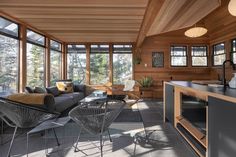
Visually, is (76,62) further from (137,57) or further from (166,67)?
(166,67)

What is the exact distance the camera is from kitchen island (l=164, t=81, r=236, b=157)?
1.64 meters

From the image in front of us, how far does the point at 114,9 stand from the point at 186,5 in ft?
5.18

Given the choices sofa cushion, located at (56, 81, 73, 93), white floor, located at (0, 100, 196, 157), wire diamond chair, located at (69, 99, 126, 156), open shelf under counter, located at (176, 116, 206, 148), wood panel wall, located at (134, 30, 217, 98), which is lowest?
white floor, located at (0, 100, 196, 157)

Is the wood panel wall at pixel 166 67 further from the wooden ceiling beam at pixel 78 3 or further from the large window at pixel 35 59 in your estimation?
the wooden ceiling beam at pixel 78 3

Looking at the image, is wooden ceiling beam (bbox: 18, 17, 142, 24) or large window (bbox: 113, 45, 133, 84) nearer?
wooden ceiling beam (bbox: 18, 17, 142, 24)

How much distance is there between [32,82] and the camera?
6387 mm

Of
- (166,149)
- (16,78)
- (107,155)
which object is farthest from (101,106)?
(16,78)

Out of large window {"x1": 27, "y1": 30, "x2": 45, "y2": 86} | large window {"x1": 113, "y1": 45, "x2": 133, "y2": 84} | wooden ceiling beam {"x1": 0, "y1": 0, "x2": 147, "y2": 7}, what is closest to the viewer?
wooden ceiling beam {"x1": 0, "y1": 0, "x2": 147, "y2": 7}

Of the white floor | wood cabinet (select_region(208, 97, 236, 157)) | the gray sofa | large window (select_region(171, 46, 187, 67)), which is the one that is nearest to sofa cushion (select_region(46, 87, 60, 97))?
the gray sofa

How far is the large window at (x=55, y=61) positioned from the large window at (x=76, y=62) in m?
0.58

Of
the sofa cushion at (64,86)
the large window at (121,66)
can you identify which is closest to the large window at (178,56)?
the large window at (121,66)

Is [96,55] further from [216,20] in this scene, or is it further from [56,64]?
[216,20]

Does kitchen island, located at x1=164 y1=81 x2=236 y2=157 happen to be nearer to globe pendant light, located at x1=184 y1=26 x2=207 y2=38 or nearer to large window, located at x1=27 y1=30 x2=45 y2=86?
globe pendant light, located at x1=184 y1=26 x2=207 y2=38

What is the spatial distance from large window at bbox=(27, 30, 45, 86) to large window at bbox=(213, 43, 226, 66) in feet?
22.0
